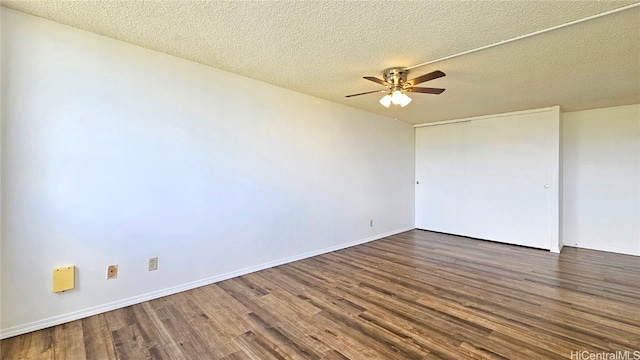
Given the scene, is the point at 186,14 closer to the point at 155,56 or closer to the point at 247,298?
the point at 155,56

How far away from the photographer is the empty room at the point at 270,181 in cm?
198

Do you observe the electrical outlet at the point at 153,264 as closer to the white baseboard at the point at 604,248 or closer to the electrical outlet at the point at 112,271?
the electrical outlet at the point at 112,271

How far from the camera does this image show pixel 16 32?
2014mm

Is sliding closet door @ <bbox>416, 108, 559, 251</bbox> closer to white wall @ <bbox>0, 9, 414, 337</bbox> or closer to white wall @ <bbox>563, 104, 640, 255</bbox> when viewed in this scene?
white wall @ <bbox>563, 104, 640, 255</bbox>

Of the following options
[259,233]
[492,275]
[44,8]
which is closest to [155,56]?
[44,8]

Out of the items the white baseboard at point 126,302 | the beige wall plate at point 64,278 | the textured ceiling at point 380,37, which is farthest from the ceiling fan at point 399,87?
the beige wall plate at point 64,278

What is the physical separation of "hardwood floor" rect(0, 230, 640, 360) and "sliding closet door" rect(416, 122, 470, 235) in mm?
1963

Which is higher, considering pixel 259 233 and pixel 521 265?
pixel 259 233

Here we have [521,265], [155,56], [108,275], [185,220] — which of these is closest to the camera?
[108,275]

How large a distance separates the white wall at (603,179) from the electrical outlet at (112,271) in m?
6.38

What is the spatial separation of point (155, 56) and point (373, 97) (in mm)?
2701

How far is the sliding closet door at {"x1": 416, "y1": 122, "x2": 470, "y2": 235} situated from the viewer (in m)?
5.44

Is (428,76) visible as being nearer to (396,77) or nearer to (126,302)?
(396,77)

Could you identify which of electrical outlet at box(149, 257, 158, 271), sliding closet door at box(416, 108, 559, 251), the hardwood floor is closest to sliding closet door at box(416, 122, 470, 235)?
sliding closet door at box(416, 108, 559, 251)
